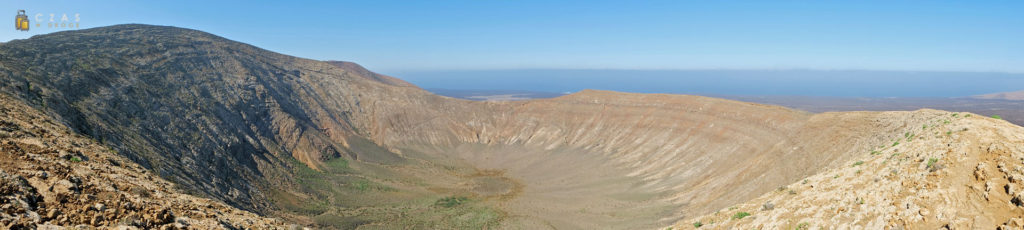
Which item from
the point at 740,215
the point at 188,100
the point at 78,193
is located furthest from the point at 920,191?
the point at 188,100

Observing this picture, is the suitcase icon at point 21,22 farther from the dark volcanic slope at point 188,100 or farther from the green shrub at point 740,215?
the green shrub at point 740,215

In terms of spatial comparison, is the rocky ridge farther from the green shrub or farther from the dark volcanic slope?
the green shrub

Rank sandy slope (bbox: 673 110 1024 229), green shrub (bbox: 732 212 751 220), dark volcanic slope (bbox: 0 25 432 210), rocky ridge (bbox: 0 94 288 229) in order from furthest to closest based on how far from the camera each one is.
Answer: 1. dark volcanic slope (bbox: 0 25 432 210)
2. green shrub (bbox: 732 212 751 220)
3. sandy slope (bbox: 673 110 1024 229)
4. rocky ridge (bbox: 0 94 288 229)

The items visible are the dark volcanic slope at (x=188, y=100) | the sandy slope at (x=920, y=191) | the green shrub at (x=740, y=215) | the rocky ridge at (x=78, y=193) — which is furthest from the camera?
the dark volcanic slope at (x=188, y=100)

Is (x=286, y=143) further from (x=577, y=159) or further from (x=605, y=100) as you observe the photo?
(x=605, y=100)

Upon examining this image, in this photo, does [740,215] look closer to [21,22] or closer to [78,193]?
[78,193]

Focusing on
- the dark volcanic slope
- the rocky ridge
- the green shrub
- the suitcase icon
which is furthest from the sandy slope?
the suitcase icon

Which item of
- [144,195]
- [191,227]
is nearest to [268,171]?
[144,195]

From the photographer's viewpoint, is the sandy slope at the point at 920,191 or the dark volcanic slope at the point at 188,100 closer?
the sandy slope at the point at 920,191

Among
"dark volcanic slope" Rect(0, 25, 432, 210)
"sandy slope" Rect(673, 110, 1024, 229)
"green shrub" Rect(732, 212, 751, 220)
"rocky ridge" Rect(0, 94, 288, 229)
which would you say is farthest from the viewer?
"dark volcanic slope" Rect(0, 25, 432, 210)

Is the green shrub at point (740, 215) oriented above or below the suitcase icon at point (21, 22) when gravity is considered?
below

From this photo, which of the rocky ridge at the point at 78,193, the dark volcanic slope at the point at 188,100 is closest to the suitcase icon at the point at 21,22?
the dark volcanic slope at the point at 188,100
